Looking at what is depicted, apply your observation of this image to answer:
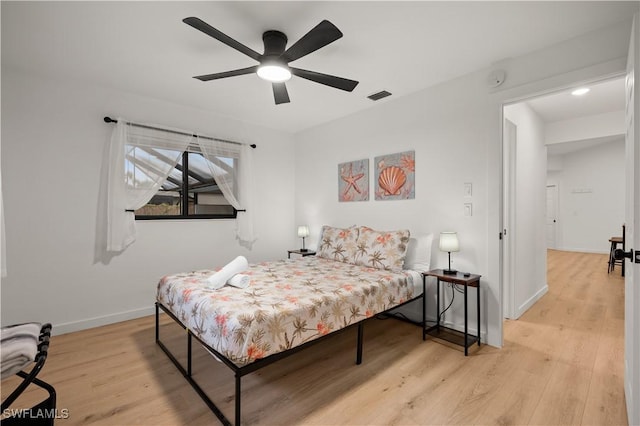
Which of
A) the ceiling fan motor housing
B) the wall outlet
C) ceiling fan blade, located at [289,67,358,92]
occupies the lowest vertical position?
the wall outlet

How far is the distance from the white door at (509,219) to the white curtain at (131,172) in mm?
4007

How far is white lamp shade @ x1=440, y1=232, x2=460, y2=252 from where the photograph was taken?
2.77 m

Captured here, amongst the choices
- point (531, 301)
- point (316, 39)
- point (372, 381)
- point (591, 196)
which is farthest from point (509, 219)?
point (591, 196)

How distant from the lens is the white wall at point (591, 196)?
7.04 meters

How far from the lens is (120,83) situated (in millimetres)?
3072

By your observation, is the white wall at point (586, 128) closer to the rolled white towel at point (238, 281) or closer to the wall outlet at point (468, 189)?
the wall outlet at point (468, 189)

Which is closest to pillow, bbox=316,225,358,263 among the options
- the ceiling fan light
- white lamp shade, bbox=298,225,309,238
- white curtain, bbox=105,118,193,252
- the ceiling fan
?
white lamp shade, bbox=298,225,309,238

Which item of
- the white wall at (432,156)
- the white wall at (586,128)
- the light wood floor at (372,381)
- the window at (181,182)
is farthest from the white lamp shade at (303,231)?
the white wall at (586,128)

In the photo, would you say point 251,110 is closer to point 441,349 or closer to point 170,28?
point 170,28

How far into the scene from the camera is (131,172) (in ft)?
11.0

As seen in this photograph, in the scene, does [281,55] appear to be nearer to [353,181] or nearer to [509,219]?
[353,181]

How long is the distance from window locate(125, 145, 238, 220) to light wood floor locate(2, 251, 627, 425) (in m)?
1.46

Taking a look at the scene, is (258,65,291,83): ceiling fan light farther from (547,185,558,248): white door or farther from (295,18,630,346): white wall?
(547,185,558,248): white door

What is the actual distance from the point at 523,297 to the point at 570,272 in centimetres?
289
